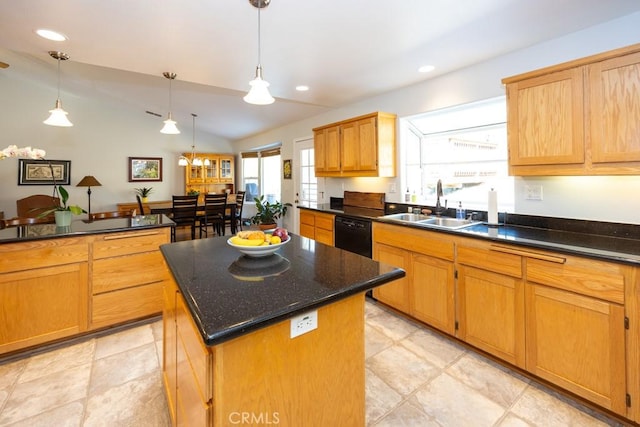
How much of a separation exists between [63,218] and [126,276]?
26.7 inches

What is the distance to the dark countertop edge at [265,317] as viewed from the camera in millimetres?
802

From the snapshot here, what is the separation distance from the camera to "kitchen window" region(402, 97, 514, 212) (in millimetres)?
2648

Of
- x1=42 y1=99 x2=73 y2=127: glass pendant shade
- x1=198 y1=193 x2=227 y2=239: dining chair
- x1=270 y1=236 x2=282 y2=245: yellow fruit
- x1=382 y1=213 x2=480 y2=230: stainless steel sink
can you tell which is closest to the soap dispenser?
x1=382 y1=213 x2=480 y2=230: stainless steel sink

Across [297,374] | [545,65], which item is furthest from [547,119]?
[297,374]

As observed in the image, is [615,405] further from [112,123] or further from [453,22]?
→ [112,123]

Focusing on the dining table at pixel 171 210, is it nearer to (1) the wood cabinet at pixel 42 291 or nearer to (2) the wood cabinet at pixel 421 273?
(1) the wood cabinet at pixel 42 291

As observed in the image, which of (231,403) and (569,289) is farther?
(569,289)

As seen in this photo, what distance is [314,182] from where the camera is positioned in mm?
4902

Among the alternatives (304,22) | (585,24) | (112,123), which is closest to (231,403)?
(304,22)

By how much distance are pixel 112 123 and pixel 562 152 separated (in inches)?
302

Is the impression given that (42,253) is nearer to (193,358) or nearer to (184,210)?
(193,358)

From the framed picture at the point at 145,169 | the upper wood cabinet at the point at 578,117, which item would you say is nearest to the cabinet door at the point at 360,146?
the upper wood cabinet at the point at 578,117

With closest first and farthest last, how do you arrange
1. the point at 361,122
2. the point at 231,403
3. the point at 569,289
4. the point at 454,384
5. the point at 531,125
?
the point at 231,403, the point at 569,289, the point at 454,384, the point at 531,125, the point at 361,122

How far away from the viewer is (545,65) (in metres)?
2.19
